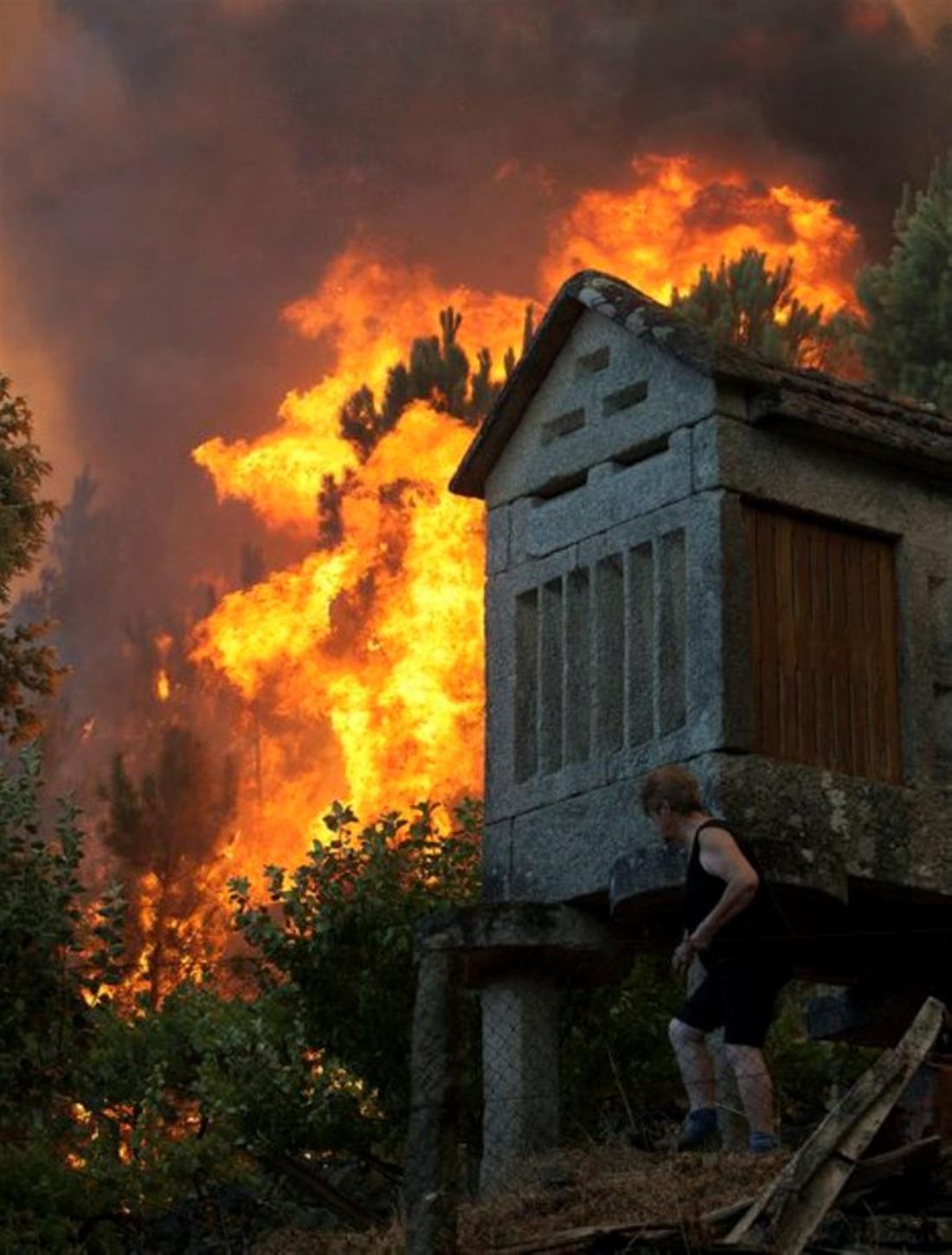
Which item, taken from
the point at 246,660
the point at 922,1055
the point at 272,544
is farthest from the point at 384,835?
the point at 272,544

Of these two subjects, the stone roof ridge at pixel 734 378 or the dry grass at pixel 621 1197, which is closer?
the dry grass at pixel 621 1197

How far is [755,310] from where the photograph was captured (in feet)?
120

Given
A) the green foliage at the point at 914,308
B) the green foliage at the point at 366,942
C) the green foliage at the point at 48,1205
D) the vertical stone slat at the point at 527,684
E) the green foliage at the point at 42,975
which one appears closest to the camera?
the vertical stone slat at the point at 527,684

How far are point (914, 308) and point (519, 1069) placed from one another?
19.8 metres

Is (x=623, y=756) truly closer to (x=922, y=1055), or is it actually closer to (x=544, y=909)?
(x=544, y=909)

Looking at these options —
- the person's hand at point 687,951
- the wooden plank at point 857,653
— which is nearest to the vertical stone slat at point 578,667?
the wooden plank at point 857,653

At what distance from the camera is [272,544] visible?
70562 mm

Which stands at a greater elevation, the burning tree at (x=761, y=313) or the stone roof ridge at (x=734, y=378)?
the burning tree at (x=761, y=313)

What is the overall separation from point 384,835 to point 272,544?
159 ft

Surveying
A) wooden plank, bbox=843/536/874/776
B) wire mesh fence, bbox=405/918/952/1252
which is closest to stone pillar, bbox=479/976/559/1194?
wire mesh fence, bbox=405/918/952/1252

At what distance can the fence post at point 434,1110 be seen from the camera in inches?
412

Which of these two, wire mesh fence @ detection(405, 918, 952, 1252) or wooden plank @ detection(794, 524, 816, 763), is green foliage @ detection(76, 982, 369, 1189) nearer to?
wire mesh fence @ detection(405, 918, 952, 1252)

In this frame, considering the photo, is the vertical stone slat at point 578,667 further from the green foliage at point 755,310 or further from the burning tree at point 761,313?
the green foliage at point 755,310

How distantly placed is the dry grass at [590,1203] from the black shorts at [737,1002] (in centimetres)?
63
